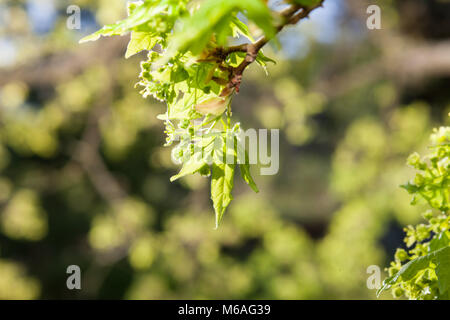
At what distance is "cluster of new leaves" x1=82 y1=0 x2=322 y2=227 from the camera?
309 mm

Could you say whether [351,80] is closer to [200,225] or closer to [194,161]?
[200,225]

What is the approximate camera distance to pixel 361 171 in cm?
310

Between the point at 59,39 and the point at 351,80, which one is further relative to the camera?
the point at 351,80

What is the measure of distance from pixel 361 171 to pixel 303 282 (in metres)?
0.96

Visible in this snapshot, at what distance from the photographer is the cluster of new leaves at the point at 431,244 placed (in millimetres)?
424

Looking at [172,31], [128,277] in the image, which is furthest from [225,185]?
[128,277]

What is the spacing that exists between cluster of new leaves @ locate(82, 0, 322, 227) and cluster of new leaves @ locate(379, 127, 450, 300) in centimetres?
20

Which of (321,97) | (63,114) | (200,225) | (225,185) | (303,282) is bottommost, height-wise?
(225,185)

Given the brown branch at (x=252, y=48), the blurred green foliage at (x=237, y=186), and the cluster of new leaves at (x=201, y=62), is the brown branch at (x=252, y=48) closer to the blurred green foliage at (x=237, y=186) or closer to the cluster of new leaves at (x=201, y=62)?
the cluster of new leaves at (x=201, y=62)

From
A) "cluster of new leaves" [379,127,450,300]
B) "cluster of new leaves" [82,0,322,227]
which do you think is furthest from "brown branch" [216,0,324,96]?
"cluster of new leaves" [379,127,450,300]

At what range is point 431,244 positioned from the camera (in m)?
0.45

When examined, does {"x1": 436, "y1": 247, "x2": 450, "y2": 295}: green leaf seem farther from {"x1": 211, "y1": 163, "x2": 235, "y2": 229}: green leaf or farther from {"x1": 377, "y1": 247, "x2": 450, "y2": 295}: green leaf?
{"x1": 211, "y1": 163, "x2": 235, "y2": 229}: green leaf

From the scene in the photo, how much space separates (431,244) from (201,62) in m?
0.32

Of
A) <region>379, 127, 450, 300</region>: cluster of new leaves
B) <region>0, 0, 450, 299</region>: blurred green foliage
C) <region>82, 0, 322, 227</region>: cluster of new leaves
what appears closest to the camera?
<region>82, 0, 322, 227</region>: cluster of new leaves
